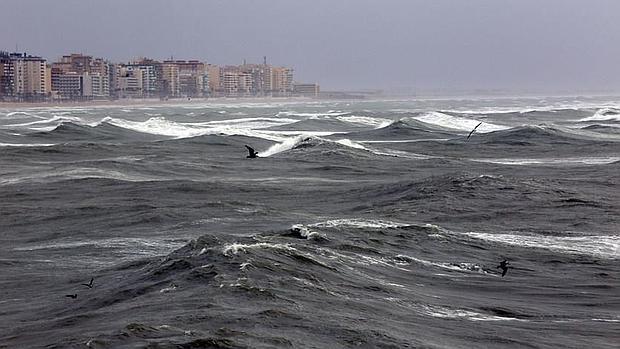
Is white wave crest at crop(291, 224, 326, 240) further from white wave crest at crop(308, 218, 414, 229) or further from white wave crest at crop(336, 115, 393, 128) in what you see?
white wave crest at crop(336, 115, 393, 128)

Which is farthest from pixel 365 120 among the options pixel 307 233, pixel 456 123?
pixel 307 233

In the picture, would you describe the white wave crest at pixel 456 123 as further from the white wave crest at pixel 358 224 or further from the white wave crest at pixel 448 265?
the white wave crest at pixel 448 265

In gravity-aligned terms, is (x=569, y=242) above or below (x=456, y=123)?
above

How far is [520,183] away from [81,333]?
1600 cm

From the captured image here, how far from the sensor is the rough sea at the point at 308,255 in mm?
11328

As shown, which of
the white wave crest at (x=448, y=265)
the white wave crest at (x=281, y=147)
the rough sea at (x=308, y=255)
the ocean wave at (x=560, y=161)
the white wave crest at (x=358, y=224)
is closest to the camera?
the rough sea at (x=308, y=255)

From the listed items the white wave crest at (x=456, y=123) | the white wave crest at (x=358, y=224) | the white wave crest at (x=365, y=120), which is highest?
the white wave crest at (x=358, y=224)

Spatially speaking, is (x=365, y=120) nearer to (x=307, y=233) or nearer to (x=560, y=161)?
(x=560, y=161)

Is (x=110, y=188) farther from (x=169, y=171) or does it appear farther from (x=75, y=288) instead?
(x=75, y=288)

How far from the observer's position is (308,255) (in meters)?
15.2

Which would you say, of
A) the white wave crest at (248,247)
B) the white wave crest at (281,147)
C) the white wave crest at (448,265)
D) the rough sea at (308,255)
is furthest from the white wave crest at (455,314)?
the white wave crest at (281,147)

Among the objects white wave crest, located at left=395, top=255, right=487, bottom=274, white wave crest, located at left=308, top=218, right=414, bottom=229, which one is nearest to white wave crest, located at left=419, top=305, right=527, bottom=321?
white wave crest, located at left=395, top=255, right=487, bottom=274

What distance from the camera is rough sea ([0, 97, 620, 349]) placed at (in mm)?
11328

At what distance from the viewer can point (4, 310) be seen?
1308cm
